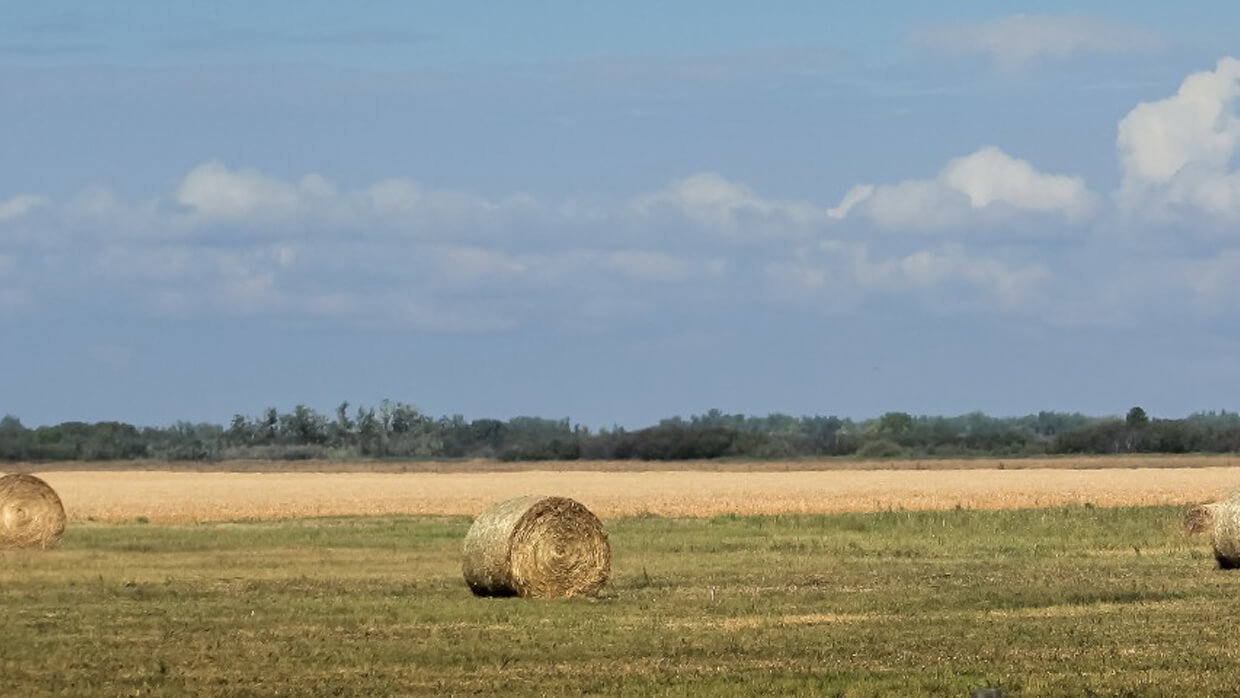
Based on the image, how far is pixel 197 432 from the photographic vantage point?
195 metres

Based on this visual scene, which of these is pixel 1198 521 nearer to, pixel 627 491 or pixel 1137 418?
pixel 627 491

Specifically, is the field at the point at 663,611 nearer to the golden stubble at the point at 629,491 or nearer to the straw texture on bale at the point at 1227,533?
the straw texture on bale at the point at 1227,533

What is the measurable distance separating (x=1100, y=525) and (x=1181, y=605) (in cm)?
1831

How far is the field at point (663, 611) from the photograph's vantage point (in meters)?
18.5

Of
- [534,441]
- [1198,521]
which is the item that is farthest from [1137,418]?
[1198,521]

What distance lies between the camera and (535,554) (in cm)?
2800

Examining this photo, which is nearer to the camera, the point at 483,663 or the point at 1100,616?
the point at 483,663

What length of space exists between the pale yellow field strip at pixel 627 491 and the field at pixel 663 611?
5.95 m

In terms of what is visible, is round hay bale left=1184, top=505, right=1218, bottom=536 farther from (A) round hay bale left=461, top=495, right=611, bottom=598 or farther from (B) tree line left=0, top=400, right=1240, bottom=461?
(B) tree line left=0, top=400, right=1240, bottom=461

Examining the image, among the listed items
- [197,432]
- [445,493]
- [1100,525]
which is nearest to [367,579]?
[1100,525]

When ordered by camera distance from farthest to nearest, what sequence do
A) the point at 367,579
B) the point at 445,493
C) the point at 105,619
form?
the point at 445,493
the point at 367,579
the point at 105,619

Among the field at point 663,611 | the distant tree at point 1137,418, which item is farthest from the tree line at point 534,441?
the field at point 663,611

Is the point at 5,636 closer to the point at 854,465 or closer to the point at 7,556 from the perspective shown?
the point at 7,556

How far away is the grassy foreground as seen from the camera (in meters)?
18.3
